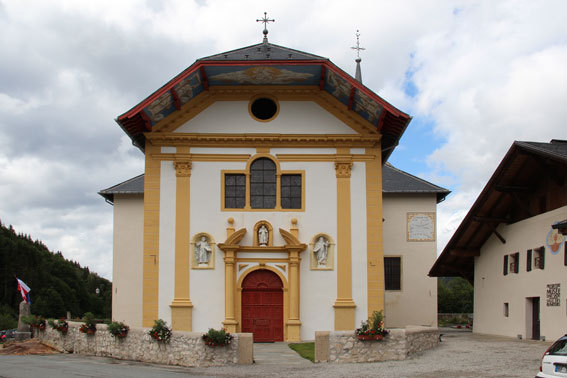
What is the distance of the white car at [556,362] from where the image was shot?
12.1 metres

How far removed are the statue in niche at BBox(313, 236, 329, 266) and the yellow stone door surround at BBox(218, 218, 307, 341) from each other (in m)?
0.45

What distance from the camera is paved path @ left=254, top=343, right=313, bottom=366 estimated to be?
61.4ft

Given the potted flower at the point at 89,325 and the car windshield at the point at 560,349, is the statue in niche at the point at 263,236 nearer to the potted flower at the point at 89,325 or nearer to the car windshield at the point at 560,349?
the potted flower at the point at 89,325

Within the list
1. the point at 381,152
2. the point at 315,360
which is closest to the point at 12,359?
the point at 315,360

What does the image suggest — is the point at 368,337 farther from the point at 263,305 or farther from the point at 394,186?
the point at 394,186

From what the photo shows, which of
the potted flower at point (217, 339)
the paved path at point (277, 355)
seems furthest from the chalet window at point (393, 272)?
the potted flower at point (217, 339)

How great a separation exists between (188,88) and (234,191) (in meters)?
3.93

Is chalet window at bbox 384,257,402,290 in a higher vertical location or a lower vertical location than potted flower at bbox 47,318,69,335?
higher

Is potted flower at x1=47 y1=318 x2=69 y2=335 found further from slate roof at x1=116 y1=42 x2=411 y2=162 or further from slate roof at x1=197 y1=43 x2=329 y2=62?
slate roof at x1=197 y1=43 x2=329 y2=62

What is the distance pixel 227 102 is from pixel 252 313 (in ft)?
24.6

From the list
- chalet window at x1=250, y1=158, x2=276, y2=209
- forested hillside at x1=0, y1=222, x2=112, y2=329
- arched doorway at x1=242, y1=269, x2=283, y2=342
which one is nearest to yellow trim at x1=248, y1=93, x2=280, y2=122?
chalet window at x1=250, y1=158, x2=276, y2=209

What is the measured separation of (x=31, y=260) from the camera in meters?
86.0

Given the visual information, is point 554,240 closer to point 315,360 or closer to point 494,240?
point 494,240

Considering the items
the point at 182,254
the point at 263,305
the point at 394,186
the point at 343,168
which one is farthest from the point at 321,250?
the point at 394,186
